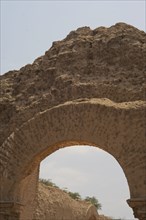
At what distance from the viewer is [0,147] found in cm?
760

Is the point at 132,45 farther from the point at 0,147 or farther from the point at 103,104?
the point at 0,147

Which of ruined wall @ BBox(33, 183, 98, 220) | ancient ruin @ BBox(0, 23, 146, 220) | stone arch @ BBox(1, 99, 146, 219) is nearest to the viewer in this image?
stone arch @ BBox(1, 99, 146, 219)

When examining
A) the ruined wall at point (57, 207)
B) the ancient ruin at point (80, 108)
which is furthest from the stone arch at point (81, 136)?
the ruined wall at point (57, 207)

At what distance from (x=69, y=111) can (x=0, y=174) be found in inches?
70.6

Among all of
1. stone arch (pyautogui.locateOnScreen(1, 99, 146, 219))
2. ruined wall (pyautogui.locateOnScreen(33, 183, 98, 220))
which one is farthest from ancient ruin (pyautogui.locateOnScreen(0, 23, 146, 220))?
ruined wall (pyautogui.locateOnScreen(33, 183, 98, 220))

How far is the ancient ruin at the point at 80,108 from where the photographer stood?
21.1 ft

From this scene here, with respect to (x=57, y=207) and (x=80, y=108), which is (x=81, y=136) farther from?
(x=57, y=207)

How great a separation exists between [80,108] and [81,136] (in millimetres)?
515

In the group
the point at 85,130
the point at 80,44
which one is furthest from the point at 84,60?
the point at 85,130

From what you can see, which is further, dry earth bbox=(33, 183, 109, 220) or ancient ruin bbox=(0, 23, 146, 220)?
Result: dry earth bbox=(33, 183, 109, 220)

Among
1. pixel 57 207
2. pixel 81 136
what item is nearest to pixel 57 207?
pixel 57 207

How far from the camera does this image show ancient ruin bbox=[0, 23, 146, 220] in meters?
6.42

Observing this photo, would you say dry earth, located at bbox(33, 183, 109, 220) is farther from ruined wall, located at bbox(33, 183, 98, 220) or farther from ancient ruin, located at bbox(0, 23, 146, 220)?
ancient ruin, located at bbox(0, 23, 146, 220)

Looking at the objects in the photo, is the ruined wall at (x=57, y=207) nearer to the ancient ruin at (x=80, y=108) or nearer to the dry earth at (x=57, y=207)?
the dry earth at (x=57, y=207)
